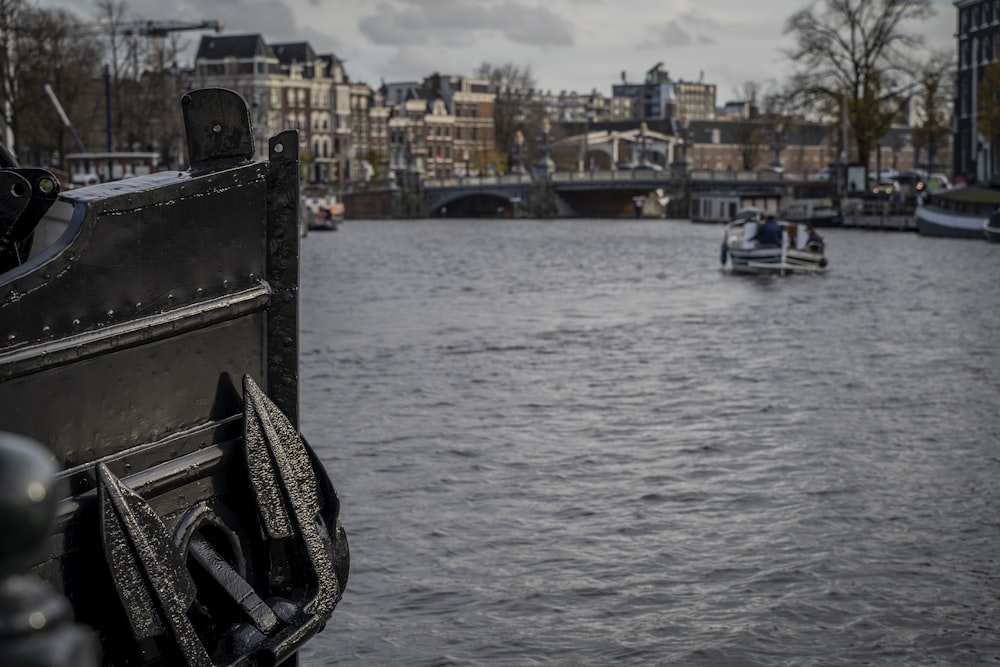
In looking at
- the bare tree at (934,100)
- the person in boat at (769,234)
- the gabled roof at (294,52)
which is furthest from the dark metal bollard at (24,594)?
the gabled roof at (294,52)

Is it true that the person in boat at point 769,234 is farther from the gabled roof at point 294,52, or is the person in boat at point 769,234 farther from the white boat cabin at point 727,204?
the gabled roof at point 294,52

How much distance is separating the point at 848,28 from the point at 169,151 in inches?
1223

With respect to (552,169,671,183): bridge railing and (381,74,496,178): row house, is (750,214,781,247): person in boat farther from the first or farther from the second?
(381,74,496,178): row house

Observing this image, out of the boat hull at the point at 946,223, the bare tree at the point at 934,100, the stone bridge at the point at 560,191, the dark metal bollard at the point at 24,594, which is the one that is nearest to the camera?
the dark metal bollard at the point at 24,594

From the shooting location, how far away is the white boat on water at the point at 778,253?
39000 mm

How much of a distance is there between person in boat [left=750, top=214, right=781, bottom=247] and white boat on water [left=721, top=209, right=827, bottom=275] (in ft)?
0.41

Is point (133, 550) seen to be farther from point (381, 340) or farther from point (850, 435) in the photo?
point (381, 340)

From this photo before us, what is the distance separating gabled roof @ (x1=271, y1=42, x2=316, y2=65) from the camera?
366 ft

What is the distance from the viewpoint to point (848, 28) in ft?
234

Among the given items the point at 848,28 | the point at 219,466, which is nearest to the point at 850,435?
the point at 219,466

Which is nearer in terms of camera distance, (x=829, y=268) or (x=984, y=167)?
(x=829, y=268)

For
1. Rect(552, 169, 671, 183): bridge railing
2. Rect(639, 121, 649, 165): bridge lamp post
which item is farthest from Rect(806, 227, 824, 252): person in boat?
Rect(639, 121, 649, 165): bridge lamp post

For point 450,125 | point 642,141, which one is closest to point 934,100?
point 450,125

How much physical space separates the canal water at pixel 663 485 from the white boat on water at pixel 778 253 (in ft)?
34.1
